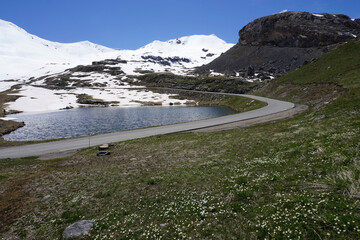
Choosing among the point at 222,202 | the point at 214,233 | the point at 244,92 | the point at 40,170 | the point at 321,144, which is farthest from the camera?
the point at 244,92

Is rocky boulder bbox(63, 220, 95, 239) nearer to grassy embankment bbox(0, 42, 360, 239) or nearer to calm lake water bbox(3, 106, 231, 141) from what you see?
grassy embankment bbox(0, 42, 360, 239)

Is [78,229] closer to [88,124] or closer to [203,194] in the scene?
[203,194]

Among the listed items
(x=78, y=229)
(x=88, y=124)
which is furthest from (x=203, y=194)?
(x=88, y=124)

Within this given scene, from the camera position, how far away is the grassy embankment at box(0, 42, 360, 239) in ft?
26.6

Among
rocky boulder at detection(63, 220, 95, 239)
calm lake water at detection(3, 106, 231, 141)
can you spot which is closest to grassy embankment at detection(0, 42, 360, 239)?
rocky boulder at detection(63, 220, 95, 239)

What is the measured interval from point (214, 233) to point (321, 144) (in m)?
13.1

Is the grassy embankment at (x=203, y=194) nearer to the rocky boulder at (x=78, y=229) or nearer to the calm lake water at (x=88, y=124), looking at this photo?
the rocky boulder at (x=78, y=229)

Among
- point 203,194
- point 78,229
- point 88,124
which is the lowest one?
point 88,124

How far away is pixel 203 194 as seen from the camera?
1220 cm

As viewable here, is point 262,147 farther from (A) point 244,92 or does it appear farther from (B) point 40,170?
(A) point 244,92

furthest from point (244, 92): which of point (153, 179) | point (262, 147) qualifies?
point (153, 179)

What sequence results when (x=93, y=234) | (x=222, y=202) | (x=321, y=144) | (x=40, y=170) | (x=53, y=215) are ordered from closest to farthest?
(x=93, y=234) < (x=222, y=202) < (x=53, y=215) < (x=321, y=144) < (x=40, y=170)

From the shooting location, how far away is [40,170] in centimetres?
2230

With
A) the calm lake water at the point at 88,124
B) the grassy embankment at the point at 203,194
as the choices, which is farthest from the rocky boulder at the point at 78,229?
the calm lake water at the point at 88,124
